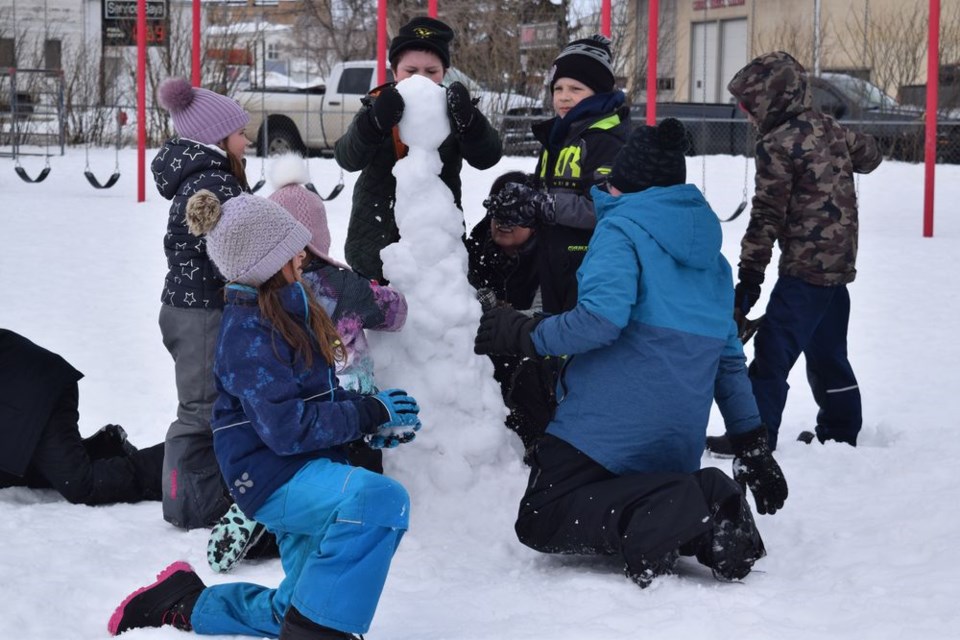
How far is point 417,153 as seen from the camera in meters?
4.29

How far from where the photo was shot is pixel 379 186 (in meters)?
4.43

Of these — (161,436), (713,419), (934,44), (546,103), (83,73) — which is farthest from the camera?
(83,73)

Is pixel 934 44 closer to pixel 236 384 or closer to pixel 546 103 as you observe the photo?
pixel 546 103

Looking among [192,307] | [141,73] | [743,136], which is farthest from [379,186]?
[743,136]

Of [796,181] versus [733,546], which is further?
[796,181]

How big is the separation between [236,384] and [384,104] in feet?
4.69

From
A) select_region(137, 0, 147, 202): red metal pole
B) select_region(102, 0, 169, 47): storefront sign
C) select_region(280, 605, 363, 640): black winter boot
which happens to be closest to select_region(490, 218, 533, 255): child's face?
select_region(280, 605, 363, 640): black winter boot

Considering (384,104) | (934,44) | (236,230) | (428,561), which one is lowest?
(428,561)

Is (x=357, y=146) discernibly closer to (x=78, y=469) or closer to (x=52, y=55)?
(x=78, y=469)

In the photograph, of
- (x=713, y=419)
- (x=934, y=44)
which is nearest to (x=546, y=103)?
(x=934, y=44)

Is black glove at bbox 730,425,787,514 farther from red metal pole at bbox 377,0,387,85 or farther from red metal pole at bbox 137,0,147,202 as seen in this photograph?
red metal pole at bbox 137,0,147,202

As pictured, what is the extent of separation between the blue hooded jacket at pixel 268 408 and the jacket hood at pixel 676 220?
1.01 m

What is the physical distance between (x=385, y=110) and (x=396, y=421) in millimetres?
1368

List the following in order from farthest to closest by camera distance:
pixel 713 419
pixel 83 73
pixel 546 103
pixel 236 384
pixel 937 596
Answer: pixel 83 73, pixel 546 103, pixel 713 419, pixel 937 596, pixel 236 384
